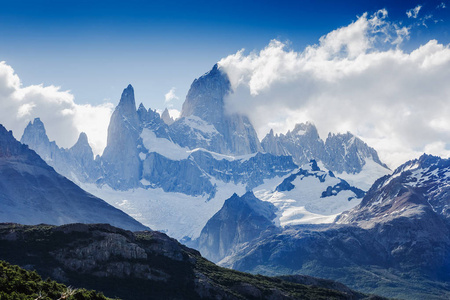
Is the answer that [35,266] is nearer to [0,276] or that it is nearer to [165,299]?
[165,299]

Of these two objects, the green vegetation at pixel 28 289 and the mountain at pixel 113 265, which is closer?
the green vegetation at pixel 28 289

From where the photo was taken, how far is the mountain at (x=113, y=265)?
168750 mm

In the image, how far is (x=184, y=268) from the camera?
194875 mm

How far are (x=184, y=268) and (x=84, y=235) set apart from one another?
34430mm

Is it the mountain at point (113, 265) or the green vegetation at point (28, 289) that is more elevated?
the mountain at point (113, 265)

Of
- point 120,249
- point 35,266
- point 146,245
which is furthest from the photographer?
point 146,245

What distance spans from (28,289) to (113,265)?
74.1m

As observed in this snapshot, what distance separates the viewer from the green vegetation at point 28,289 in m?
95.2

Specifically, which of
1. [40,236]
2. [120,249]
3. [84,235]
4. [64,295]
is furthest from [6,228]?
[64,295]

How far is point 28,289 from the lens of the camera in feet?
337

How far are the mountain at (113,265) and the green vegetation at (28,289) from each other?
52.8 metres

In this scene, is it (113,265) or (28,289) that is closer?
(28,289)

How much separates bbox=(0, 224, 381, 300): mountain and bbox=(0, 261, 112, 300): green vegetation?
52.8 m

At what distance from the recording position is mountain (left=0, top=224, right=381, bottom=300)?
169 m
